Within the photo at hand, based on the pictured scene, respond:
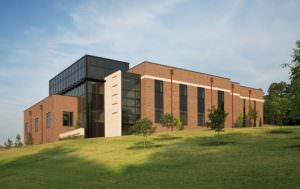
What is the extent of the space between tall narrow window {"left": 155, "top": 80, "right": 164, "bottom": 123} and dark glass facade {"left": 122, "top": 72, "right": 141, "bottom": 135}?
265cm

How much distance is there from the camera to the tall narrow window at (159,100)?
176ft

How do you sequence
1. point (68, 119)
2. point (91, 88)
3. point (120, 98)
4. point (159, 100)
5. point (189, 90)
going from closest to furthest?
point (120, 98) < point (159, 100) < point (91, 88) < point (68, 119) < point (189, 90)

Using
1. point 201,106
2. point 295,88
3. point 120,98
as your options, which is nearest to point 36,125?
point 120,98

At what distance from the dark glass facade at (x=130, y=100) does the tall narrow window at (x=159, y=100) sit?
265cm

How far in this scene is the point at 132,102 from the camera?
174 feet

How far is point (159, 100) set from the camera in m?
54.0

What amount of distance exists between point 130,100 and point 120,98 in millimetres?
1750

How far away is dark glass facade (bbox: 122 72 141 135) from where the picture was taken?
52.4m

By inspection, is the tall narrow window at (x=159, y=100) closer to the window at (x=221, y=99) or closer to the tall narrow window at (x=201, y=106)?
the tall narrow window at (x=201, y=106)

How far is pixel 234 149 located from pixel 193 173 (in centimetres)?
965

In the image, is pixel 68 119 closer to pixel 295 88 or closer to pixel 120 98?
pixel 120 98

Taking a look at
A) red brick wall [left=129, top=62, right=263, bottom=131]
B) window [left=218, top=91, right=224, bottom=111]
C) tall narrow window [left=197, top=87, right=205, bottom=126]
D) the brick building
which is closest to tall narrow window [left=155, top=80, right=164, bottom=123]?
the brick building

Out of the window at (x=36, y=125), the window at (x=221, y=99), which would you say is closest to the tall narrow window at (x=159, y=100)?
the window at (x=221, y=99)

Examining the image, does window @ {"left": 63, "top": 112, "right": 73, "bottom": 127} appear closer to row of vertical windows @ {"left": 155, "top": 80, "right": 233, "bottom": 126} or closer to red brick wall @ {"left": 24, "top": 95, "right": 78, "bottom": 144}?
red brick wall @ {"left": 24, "top": 95, "right": 78, "bottom": 144}
